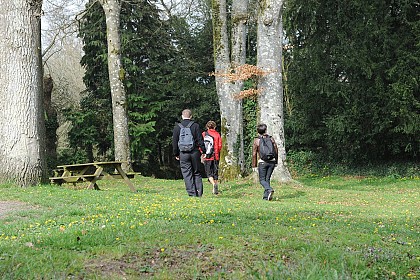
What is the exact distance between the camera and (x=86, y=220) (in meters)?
7.16

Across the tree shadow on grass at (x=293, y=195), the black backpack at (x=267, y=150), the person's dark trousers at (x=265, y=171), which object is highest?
the black backpack at (x=267, y=150)

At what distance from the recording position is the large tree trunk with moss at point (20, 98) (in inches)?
468

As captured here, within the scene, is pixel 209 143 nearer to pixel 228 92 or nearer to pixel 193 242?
pixel 228 92

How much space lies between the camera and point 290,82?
2730 centimetres

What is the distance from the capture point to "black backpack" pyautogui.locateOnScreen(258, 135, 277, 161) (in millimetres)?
11914

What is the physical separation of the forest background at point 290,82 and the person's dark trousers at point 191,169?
1087 cm

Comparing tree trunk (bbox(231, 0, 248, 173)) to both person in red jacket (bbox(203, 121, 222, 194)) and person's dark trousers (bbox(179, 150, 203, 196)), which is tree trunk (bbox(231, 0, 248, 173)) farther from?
person's dark trousers (bbox(179, 150, 203, 196))

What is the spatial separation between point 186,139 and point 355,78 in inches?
580

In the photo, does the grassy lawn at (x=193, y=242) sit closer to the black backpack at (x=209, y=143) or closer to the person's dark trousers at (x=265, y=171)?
the person's dark trousers at (x=265, y=171)

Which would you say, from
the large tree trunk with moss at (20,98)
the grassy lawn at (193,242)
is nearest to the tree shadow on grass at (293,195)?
the grassy lawn at (193,242)

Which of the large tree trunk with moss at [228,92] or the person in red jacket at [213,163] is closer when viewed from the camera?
the person in red jacket at [213,163]

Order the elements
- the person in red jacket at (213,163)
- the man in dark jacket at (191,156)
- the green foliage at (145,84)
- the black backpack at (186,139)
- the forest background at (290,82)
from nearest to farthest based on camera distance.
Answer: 1. the black backpack at (186,139)
2. the man in dark jacket at (191,156)
3. the person in red jacket at (213,163)
4. the forest background at (290,82)
5. the green foliage at (145,84)

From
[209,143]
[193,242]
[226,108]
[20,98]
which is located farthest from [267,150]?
[226,108]

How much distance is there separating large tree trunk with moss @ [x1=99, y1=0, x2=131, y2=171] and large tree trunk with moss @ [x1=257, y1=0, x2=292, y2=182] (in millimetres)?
7152
